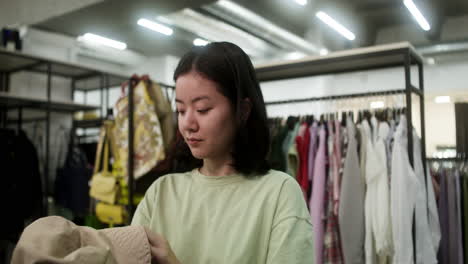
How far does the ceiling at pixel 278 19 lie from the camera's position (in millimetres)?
4035

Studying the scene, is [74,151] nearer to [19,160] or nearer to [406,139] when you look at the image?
[19,160]

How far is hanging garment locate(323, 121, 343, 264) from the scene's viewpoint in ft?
7.43

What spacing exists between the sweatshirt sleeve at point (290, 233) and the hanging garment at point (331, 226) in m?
1.59

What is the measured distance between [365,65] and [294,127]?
66 cm

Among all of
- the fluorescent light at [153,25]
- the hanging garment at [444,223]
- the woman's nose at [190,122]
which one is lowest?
the hanging garment at [444,223]

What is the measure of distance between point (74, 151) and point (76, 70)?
0.95 metres

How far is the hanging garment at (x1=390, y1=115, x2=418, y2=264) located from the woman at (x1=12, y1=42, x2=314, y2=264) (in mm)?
1451

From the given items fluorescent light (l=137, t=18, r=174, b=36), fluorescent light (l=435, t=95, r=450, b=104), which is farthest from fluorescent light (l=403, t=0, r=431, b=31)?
fluorescent light (l=137, t=18, r=174, b=36)

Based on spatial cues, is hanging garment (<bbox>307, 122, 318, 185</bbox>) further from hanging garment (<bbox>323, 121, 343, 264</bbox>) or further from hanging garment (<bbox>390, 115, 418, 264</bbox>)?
hanging garment (<bbox>390, 115, 418, 264</bbox>)

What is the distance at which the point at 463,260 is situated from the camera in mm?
2742

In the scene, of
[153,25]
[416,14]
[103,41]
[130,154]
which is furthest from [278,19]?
[130,154]

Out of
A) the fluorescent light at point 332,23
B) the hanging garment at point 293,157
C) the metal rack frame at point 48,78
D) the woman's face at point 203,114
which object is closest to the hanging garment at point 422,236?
the hanging garment at point 293,157

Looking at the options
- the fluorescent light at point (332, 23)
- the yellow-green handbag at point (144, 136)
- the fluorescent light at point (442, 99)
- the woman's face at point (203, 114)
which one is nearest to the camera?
the woman's face at point (203, 114)

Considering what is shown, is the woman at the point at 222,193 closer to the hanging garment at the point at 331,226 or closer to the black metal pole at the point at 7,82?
the hanging garment at the point at 331,226
